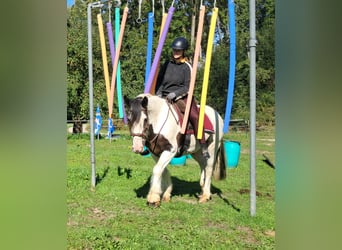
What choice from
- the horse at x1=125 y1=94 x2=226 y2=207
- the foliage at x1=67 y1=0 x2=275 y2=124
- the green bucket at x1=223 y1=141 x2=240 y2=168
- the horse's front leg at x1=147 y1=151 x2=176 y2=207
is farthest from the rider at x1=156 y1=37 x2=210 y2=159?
the foliage at x1=67 y1=0 x2=275 y2=124

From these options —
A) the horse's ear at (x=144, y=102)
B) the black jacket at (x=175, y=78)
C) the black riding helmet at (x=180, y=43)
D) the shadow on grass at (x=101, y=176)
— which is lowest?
the shadow on grass at (x=101, y=176)

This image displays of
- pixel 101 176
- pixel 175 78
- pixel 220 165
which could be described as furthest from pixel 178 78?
pixel 101 176

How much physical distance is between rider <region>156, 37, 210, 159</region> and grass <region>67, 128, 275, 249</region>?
97cm

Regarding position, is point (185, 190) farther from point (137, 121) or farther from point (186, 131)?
point (137, 121)

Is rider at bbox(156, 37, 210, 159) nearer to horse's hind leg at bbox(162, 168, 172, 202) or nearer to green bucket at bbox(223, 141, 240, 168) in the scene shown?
horse's hind leg at bbox(162, 168, 172, 202)

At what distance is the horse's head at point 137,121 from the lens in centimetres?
390

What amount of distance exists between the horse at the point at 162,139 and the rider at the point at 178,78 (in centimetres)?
15

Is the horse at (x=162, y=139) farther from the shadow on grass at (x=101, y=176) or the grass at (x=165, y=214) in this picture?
the shadow on grass at (x=101, y=176)

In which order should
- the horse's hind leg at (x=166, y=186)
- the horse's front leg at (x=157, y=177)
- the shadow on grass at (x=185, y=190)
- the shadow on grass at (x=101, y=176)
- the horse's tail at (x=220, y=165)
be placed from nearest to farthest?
the horse's front leg at (x=157, y=177) < the horse's hind leg at (x=166, y=186) < the shadow on grass at (x=185, y=190) < the horse's tail at (x=220, y=165) < the shadow on grass at (x=101, y=176)

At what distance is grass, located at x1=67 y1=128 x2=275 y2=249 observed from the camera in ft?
10.4

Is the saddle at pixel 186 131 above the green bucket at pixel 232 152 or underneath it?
above

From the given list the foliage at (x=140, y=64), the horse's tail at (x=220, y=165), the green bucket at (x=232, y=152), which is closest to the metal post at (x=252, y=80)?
the horse's tail at (x=220, y=165)
